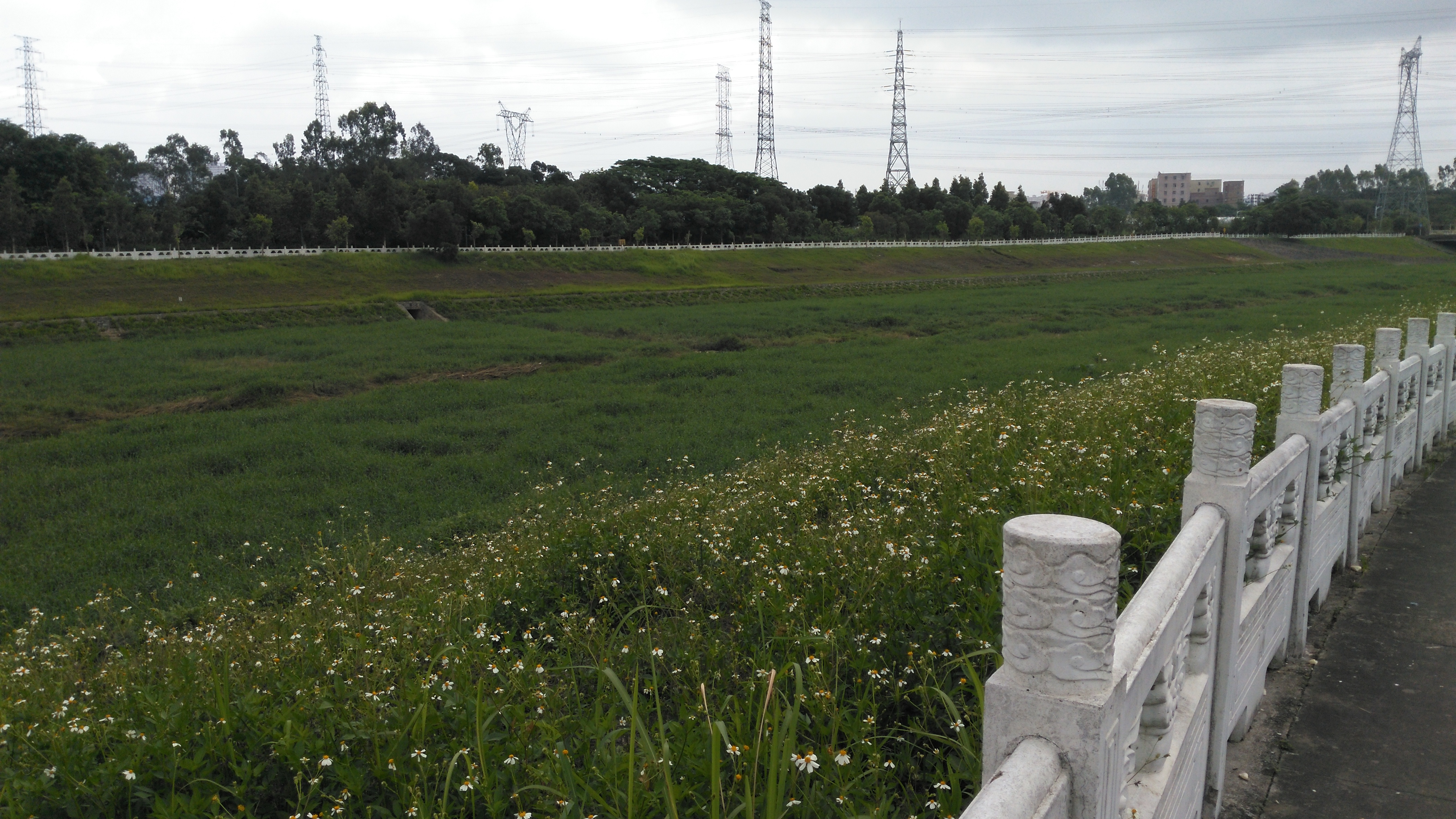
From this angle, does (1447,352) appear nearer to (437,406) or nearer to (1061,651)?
(1061,651)

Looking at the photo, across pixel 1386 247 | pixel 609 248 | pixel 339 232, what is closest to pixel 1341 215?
pixel 1386 247

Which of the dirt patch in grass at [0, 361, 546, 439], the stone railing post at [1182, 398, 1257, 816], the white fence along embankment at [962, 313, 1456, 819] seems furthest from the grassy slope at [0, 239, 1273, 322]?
the stone railing post at [1182, 398, 1257, 816]

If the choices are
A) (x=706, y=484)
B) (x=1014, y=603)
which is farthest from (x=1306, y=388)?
(x=706, y=484)

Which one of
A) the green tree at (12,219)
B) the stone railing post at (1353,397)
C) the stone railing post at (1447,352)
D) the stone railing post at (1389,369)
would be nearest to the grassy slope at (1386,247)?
the stone railing post at (1447,352)

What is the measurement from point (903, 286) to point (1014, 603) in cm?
4475

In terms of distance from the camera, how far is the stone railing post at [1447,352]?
6793 millimetres

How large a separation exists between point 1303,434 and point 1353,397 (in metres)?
1.13

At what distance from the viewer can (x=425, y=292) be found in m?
36.8

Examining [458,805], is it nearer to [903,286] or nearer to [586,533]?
[586,533]

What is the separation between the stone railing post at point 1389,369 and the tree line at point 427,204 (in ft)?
141

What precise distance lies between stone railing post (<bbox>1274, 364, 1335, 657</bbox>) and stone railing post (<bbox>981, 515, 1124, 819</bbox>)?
2.60 m

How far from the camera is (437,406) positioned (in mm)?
15109

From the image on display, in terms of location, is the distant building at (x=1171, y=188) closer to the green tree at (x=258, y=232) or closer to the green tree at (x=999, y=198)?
the green tree at (x=999, y=198)

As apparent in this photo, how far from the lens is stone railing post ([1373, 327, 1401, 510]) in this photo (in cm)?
518
